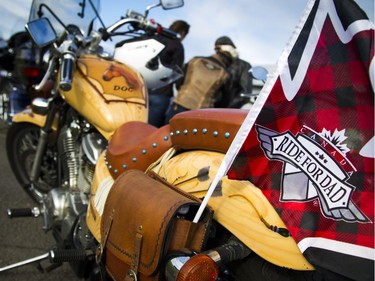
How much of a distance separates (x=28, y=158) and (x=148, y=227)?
2.08 metres

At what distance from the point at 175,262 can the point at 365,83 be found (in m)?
0.58

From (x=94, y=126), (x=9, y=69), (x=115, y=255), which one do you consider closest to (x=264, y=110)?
(x=115, y=255)

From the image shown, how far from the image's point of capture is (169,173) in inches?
46.3

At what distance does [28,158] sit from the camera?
2723mm

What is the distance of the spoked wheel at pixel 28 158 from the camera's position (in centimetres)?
247

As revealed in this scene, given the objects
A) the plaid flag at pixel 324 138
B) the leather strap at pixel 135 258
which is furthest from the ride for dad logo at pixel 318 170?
the leather strap at pixel 135 258

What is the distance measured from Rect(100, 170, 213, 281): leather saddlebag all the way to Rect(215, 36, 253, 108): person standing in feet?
8.77

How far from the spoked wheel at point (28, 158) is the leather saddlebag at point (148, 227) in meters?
1.42

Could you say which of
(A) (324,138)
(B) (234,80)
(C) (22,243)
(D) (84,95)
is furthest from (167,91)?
(A) (324,138)

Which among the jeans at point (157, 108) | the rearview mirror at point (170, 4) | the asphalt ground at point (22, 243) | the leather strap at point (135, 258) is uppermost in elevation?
the rearview mirror at point (170, 4)

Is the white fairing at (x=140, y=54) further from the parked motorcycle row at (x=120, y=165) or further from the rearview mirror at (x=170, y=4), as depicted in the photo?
the rearview mirror at (x=170, y=4)

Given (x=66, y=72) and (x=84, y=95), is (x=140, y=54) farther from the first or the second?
(x=66, y=72)

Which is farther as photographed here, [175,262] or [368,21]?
[175,262]

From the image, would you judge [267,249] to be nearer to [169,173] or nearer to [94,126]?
[169,173]
